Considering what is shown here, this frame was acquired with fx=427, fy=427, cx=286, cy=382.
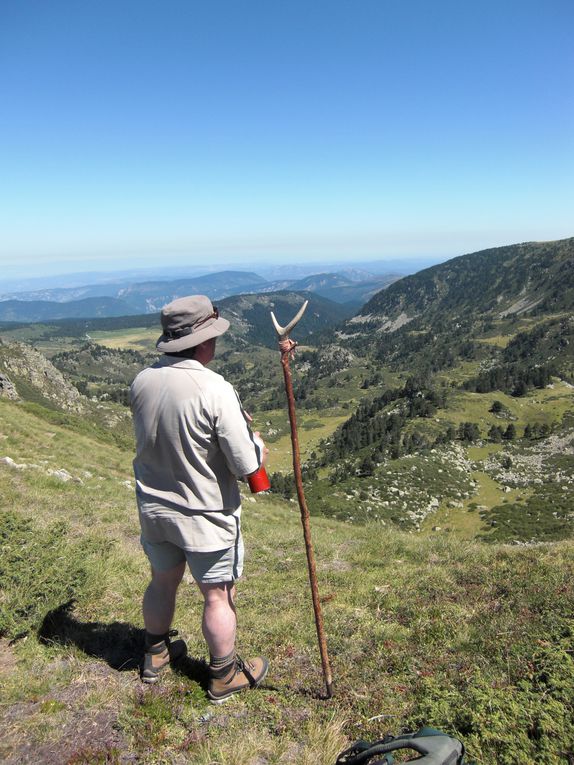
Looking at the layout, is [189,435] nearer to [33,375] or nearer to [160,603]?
[160,603]

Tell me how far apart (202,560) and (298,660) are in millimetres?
2305


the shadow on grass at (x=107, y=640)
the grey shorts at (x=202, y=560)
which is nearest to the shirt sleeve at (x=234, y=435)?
the grey shorts at (x=202, y=560)

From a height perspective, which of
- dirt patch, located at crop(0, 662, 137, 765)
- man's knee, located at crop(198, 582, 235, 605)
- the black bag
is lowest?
dirt patch, located at crop(0, 662, 137, 765)

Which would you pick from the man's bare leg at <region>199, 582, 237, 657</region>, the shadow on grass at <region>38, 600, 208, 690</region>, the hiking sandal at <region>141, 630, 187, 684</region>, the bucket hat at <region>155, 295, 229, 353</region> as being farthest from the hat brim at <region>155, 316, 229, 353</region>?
the shadow on grass at <region>38, 600, 208, 690</region>

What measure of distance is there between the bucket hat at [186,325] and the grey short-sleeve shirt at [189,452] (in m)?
0.16

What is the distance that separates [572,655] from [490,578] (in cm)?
272

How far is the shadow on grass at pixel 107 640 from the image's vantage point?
4820mm

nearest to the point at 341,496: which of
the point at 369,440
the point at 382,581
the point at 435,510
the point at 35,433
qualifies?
the point at 435,510

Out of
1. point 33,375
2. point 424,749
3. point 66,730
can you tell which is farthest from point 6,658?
point 33,375

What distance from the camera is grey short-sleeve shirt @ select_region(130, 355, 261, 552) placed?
3.76 m

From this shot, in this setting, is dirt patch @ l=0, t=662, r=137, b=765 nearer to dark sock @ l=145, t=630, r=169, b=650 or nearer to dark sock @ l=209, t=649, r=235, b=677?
dark sock @ l=145, t=630, r=169, b=650

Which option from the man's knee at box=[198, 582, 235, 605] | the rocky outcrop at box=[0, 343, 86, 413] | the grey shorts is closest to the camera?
the grey shorts

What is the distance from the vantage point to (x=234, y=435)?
3.75 metres

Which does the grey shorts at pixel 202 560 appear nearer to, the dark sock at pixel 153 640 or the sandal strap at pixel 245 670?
the dark sock at pixel 153 640
